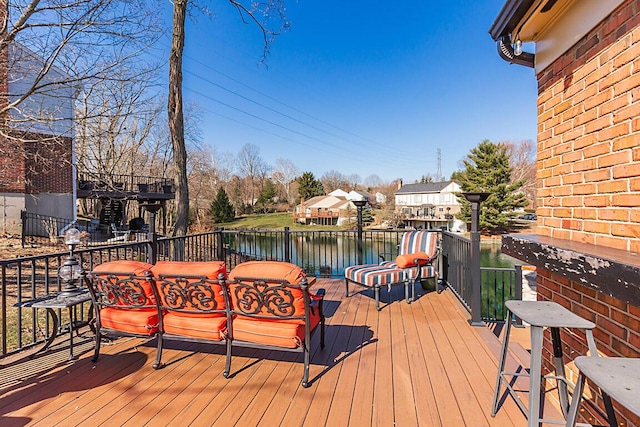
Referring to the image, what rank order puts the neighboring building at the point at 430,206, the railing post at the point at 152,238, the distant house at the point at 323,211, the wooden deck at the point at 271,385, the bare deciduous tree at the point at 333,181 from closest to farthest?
the wooden deck at the point at 271,385
the railing post at the point at 152,238
the neighboring building at the point at 430,206
the distant house at the point at 323,211
the bare deciduous tree at the point at 333,181

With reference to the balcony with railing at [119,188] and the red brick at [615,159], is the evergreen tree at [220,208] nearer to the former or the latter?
the balcony with railing at [119,188]

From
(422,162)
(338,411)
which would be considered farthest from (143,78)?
(422,162)

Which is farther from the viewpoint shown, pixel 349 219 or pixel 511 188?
pixel 349 219

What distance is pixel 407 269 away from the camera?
4.06 meters

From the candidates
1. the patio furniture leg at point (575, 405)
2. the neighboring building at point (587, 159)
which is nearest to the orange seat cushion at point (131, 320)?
the patio furniture leg at point (575, 405)

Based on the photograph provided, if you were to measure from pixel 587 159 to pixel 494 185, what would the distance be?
24.9m

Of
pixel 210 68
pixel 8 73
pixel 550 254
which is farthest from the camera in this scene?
pixel 210 68

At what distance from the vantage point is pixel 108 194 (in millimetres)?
12922

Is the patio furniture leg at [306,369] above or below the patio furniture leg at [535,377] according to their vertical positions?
below

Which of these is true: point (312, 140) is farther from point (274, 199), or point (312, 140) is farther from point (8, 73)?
point (8, 73)

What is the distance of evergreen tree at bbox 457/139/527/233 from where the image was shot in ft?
76.2

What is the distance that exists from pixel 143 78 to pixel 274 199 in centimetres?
3878

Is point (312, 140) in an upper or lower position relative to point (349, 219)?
upper

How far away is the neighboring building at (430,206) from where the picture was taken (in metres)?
30.4
